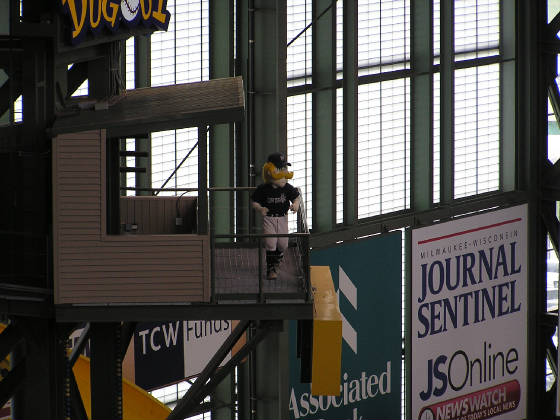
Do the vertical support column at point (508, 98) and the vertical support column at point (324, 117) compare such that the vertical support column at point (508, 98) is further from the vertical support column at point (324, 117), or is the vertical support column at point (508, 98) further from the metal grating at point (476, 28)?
the vertical support column at point (324, 117)

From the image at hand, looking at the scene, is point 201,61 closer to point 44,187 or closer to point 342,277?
point 342,277

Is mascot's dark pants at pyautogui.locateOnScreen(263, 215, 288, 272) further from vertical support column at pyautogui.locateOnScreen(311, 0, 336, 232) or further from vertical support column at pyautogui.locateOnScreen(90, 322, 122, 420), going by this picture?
vertical support column at pyautogui.locateOnScreen(311, 0, 336, 232)

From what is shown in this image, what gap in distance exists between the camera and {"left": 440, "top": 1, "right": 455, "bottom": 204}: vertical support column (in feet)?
108

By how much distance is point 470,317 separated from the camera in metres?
34.6

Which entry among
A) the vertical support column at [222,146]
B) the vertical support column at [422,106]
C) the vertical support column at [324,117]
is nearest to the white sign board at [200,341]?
the vertical support column at [222,146]

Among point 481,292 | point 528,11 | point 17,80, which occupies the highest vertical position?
point 528,11

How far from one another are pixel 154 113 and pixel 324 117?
13.9 metres

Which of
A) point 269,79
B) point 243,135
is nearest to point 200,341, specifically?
Answer: point 243,135

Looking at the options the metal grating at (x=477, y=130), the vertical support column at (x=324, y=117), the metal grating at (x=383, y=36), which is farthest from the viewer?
the metal grating at (x=477, y=130)

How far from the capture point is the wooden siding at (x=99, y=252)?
15.3m

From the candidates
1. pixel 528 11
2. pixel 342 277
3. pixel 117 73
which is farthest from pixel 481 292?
pixel 117 73

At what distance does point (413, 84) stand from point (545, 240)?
7.53 metres

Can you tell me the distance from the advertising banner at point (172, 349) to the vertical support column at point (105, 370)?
9264mm

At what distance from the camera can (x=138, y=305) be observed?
15805 millimetres
